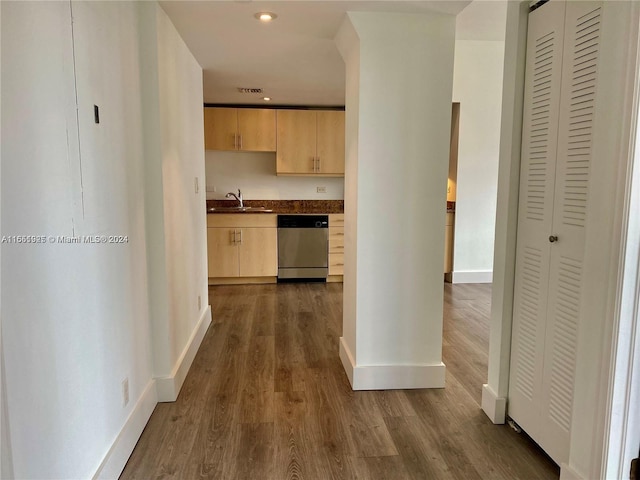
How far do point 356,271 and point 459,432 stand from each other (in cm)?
98

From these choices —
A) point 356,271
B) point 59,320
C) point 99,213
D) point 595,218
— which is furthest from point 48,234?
point 595,218

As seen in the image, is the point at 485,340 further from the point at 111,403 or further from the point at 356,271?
the point at 111,403

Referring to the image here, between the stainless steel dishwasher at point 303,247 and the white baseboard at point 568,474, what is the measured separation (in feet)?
12.3

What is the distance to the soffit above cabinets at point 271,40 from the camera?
2.19 m

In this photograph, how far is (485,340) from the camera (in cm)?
325

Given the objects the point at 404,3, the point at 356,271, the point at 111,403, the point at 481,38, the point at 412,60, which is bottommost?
Answer: the point at 111,403

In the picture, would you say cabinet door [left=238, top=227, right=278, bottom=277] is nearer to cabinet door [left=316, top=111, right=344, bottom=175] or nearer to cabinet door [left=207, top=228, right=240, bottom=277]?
cabinet door [left=207, top=228, right=240, bottom=277]

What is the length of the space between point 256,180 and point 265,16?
3.38 meters

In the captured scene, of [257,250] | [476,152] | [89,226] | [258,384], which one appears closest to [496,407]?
[258,384]

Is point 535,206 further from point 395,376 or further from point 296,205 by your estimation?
point 296,205

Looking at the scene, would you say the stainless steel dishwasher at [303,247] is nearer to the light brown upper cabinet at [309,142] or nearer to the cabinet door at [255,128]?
the light brown upper cabinet at [309,142]

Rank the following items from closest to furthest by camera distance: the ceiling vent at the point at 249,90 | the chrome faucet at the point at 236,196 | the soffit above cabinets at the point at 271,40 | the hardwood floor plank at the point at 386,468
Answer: the hardwood floor plank at the point at 386,468, the soffit above cabinets at the point at 271,40, the ceiling vent at the point at 249,90, the chrome faucet at the point at 236,196

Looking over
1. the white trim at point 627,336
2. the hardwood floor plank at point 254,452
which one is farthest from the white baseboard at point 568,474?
the hardwood floor plank at point 254,452

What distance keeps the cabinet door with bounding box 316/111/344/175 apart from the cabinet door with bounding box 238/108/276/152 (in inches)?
23.5
